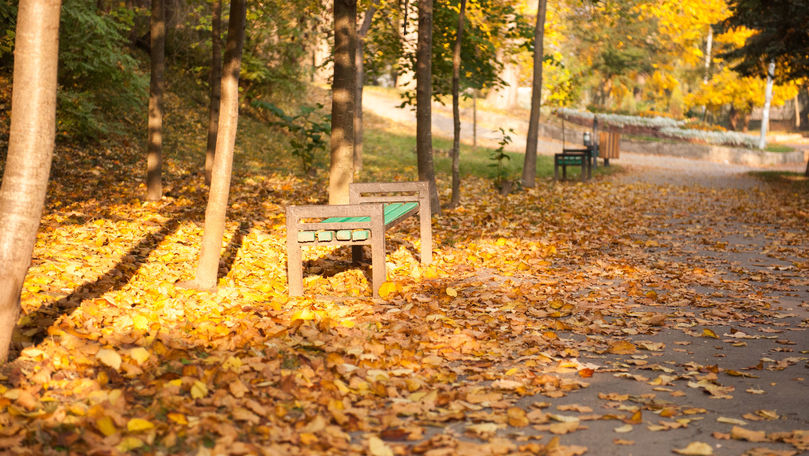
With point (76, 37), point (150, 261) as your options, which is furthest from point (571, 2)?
point (150, 261)

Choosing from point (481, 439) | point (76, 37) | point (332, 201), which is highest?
point (76, 37)

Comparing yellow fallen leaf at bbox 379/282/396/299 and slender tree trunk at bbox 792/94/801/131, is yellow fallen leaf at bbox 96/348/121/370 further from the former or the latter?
slender tree trunk at bbox 792/94/801/131

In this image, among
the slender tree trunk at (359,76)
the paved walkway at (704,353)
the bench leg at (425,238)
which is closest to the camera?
the paved walkway at (704,353)

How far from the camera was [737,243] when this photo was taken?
34.3ft

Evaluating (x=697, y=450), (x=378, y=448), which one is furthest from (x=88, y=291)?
(x=697, y=450)

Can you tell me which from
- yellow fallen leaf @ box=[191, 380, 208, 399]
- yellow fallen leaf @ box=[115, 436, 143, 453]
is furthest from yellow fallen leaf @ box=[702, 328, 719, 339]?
yellow fallen leaf @ box=[115, 436, 143, 453]

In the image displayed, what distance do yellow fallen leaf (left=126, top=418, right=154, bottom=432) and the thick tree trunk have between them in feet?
25.8

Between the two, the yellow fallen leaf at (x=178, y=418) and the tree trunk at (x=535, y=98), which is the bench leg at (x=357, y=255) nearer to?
the yellow fallen leaf at (x=178, y=418)

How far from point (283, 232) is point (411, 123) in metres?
22.3

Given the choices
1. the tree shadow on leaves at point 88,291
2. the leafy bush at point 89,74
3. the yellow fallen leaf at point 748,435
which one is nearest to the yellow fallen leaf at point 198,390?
the tree shadow on leaves at point 88,291

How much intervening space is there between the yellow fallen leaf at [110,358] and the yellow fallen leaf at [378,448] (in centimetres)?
154

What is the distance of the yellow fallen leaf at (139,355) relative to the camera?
4.39 meters

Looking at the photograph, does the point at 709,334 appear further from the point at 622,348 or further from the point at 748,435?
the point at 748,435

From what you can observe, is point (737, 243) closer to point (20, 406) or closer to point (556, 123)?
point (20, 406)
